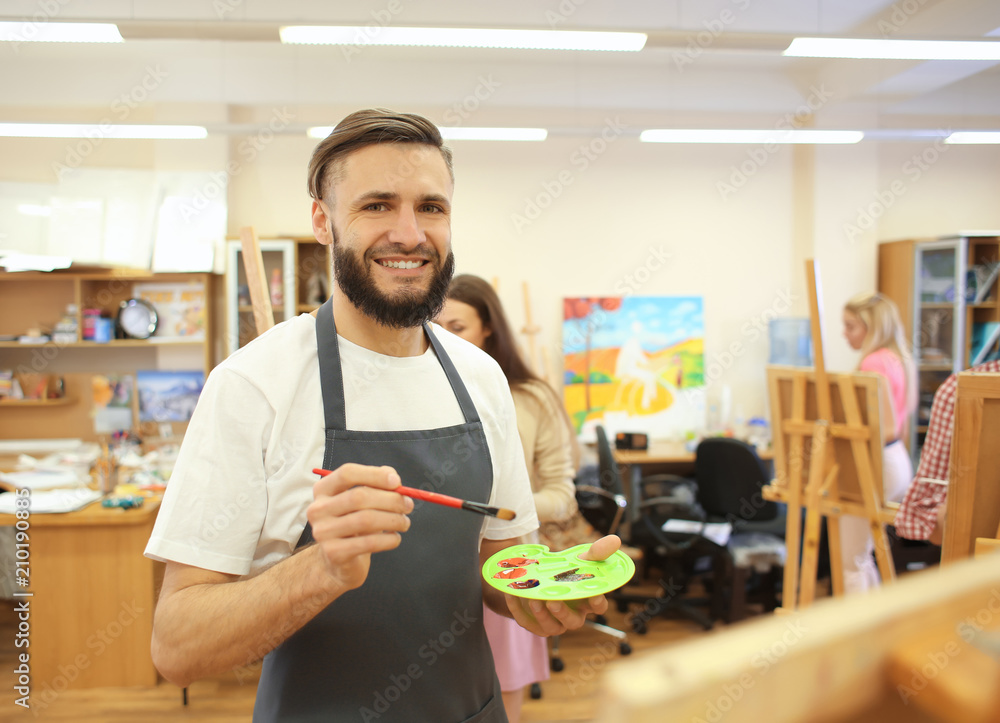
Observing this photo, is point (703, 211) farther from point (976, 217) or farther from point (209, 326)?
point (209, 326)

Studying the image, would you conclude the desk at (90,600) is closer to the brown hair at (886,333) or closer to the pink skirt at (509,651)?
the pink skirt at (509,651)

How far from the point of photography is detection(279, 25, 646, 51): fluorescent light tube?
123 inches

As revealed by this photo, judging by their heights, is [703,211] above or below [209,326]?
above

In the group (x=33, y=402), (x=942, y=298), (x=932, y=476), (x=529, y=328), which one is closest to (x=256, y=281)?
(x=932, y=476)

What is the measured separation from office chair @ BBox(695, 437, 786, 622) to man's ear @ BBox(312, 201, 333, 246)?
10.7 feet

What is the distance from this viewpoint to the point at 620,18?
5102mm

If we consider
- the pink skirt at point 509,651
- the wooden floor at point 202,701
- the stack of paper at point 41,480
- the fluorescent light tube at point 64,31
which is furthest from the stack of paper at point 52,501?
the pink skirt at point 509,651

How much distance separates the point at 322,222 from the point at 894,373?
3575 mm

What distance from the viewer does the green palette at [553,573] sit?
1029mm

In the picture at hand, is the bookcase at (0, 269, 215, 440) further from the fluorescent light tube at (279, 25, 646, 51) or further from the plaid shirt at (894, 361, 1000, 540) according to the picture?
the plaid shirt at (894, 361, 1000, 540)

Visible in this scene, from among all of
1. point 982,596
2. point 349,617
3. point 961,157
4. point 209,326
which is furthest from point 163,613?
point 961,157

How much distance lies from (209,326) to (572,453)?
376cm

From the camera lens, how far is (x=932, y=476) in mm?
2271

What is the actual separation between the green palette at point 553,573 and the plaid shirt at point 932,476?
1635mm
